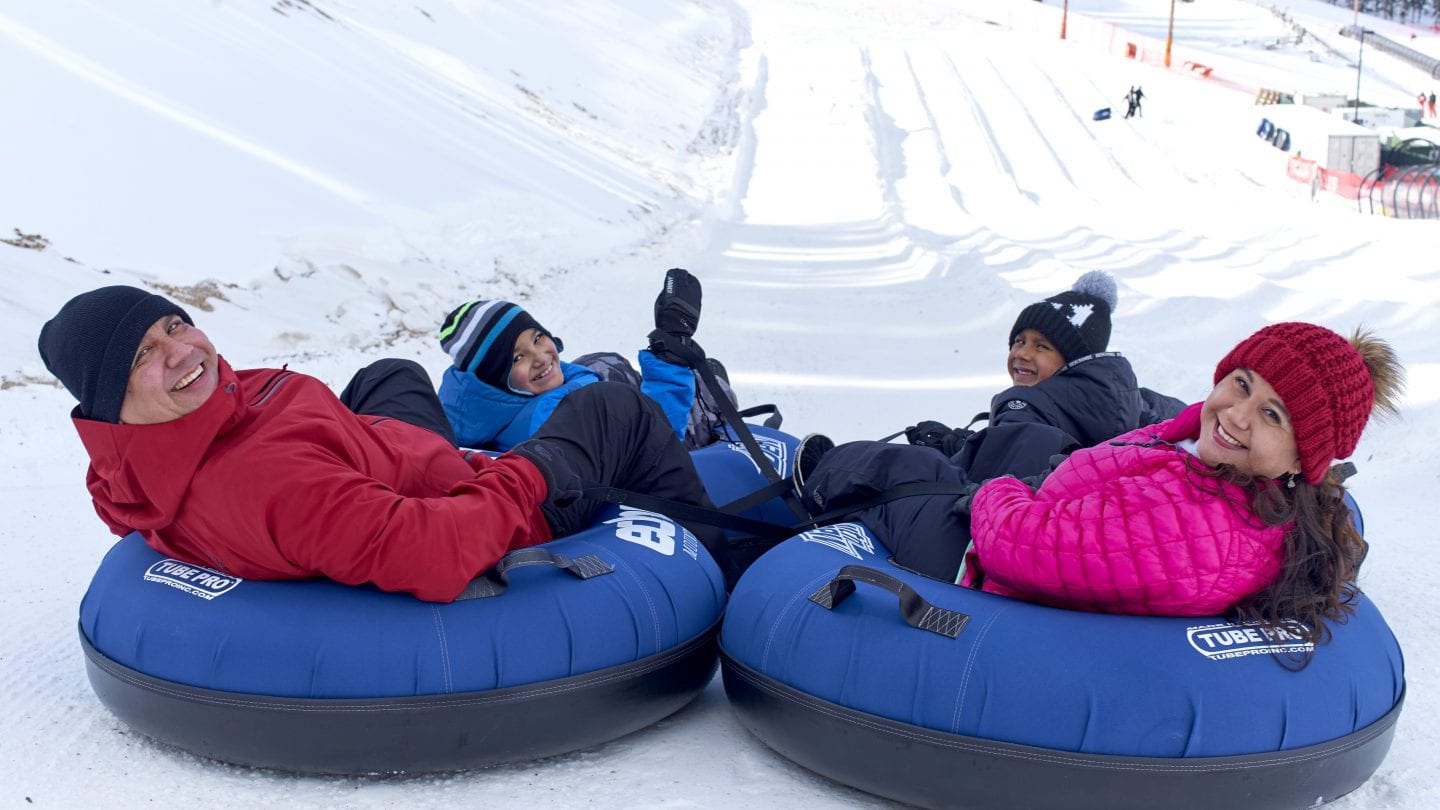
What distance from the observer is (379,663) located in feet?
8.41

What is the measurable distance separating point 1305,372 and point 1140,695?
70cm

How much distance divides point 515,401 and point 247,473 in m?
1.57

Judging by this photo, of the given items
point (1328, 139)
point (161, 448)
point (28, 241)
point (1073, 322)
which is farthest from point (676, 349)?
point (1328, 139)

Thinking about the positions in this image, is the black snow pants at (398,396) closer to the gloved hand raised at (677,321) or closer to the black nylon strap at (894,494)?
the gloved hand raised at (677,321)

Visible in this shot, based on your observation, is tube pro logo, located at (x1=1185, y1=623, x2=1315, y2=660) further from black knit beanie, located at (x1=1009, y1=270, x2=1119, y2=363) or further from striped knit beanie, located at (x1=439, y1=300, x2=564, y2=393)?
striped knit beanie, located at (x1=439, y1=300, x2=564, y2=393)

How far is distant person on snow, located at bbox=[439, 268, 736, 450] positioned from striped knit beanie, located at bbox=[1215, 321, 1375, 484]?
2.10 metres

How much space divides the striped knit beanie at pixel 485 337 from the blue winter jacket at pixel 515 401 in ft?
0.20

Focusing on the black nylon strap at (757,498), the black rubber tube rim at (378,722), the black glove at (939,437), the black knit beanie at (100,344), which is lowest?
the black rubber tube rim at (378,722)

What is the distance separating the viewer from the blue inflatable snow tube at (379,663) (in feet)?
8.45

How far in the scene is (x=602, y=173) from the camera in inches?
558

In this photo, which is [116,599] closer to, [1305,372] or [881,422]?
[1305,372]

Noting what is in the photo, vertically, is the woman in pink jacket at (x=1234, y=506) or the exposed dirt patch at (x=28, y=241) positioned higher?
the woman in pink jacket at (x=1234, y=506)

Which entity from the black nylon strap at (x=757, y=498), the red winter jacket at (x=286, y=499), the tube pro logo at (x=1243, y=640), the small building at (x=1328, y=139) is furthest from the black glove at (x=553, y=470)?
the small building at (x=1328, y=139)

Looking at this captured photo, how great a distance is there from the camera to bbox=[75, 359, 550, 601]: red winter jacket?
2.50m
